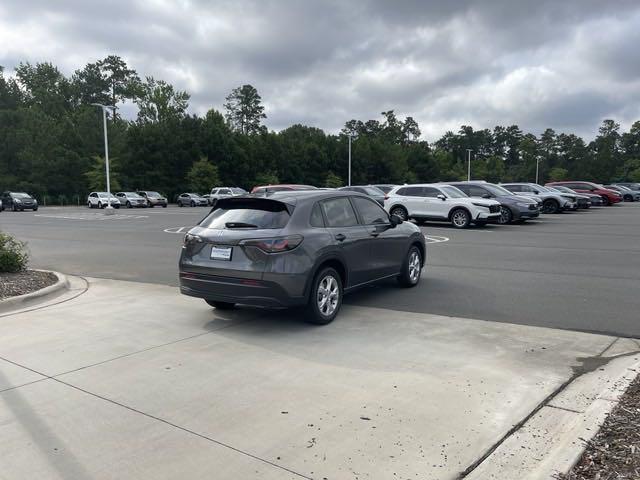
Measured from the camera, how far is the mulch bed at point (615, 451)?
3.08 m

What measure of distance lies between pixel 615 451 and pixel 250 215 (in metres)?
4.41

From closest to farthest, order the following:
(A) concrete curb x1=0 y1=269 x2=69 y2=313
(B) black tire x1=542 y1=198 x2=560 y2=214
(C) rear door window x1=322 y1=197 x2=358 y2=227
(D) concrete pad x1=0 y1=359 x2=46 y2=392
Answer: (D) concrete pad x1=0 y1=359 x2=46 y2=392
(C) rear door window x1=322 y1=197 x2=358 y2=227
(A) concrete curb x1=0 y1=269 x2=69 y2=313
(B) black tire x1=542 y1=198 x2=560 y2=214

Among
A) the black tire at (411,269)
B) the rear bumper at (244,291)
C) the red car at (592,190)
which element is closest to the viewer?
the rear bumper at (244,291)

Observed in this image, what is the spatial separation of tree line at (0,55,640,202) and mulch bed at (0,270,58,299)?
5233cm

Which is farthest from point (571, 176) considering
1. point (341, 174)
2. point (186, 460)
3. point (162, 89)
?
point (186, 460)

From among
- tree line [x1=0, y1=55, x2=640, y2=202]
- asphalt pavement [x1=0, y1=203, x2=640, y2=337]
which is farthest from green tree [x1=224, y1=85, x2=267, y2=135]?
asphalt pavement [x1=0, y1=203, x2=640, y2=337]

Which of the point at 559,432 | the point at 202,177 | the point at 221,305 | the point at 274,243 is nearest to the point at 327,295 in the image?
the point at 274,243

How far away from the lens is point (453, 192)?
20812 millimetres

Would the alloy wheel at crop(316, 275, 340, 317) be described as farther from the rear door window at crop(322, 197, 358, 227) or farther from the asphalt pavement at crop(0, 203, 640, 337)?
the asphalt pavement at crop(0, 203, 640, 337)

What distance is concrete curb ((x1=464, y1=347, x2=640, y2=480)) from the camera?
10.5ft

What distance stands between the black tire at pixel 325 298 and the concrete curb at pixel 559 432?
2.85 meters

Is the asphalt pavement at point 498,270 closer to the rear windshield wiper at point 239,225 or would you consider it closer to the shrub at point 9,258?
the shrub at point 9,258

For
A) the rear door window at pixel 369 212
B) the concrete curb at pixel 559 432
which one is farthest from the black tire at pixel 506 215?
the concrete curb at pixel 559 432

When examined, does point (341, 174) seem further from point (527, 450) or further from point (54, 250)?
point (527, 450)
